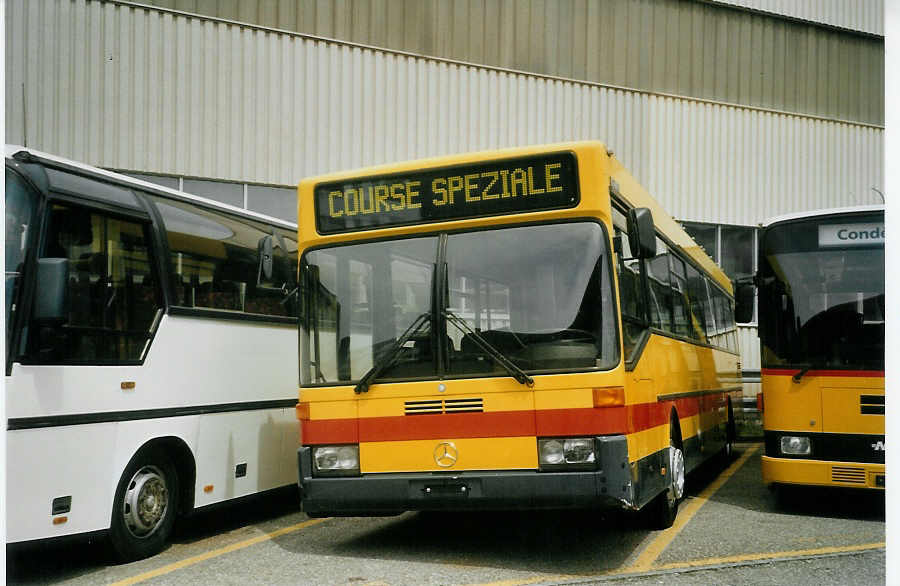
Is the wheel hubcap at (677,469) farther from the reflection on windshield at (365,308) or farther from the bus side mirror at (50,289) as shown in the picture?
the bus side mirror at (50,289)

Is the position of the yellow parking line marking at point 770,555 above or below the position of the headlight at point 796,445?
below

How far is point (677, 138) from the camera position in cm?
1866

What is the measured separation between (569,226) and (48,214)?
3.74m

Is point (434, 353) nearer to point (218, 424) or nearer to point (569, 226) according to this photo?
point (569, 226)

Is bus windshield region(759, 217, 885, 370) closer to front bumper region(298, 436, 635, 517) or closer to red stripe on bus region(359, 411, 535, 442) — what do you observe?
front bumper region(298, 436, 635, 517)

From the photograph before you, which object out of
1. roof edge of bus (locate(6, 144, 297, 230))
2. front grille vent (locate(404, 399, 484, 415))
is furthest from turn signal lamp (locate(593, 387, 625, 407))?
Result: roof edge of bus (locate(6, 144, 297, 230))

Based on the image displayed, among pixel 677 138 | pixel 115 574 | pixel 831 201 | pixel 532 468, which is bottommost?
pixel 115 574

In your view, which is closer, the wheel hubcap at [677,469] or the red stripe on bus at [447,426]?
the red stripe on bus at [447,426]

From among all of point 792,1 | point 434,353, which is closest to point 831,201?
point 792,1

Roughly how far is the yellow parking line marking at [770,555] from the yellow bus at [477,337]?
0.57 meters

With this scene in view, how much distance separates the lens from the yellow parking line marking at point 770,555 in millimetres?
6953

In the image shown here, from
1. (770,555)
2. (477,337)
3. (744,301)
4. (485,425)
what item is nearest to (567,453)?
(485,425)

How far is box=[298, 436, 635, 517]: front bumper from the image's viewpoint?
21.5 feet

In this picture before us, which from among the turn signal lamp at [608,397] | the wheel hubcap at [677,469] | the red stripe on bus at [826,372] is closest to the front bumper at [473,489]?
the turn signal lamp at [608,397]
